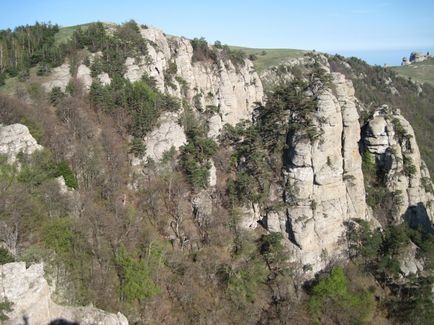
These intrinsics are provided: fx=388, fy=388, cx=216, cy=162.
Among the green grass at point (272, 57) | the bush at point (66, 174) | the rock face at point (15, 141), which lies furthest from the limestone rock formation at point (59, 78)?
the green grass at point (272, 57)

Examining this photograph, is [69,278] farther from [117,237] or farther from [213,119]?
[213,119]

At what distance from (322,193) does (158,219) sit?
23401 millimetres

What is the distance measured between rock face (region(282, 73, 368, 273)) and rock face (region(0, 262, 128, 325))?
103ft

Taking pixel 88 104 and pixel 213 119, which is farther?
pixel 213 119

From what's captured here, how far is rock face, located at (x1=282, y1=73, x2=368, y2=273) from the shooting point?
5372cm

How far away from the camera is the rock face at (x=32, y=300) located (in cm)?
2580

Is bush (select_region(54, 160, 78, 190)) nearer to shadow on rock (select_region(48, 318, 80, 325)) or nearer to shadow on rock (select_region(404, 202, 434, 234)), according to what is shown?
shadow on rock (select_region(48, 318, 80, 325))

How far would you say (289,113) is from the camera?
198 ft

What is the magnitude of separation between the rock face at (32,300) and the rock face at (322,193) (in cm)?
3136

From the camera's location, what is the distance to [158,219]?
5047cm

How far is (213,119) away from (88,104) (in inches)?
Answer: 852

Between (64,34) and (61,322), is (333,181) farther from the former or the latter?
(64,34)

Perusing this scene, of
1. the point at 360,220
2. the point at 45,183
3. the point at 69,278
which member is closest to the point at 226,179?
the point at 360,220

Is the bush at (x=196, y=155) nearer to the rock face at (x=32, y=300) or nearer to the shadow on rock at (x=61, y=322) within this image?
the rock face at (x=32, y=300)
